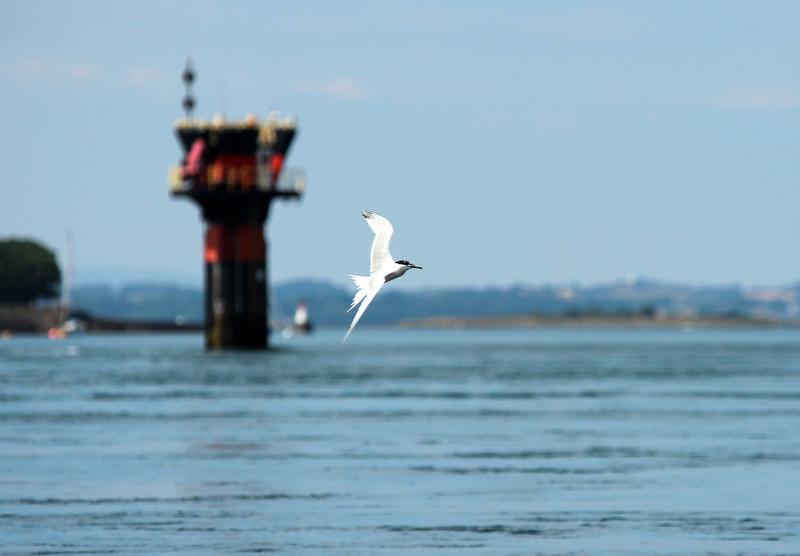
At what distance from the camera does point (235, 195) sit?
130000 millimetres

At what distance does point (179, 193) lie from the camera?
131m

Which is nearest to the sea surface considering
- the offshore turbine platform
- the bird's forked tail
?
the bird's forked tail

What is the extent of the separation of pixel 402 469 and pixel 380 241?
18.2m

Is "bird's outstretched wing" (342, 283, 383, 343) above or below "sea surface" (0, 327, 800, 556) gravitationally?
above

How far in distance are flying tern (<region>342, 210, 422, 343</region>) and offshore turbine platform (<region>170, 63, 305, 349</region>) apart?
104103mm

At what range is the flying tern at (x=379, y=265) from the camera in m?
25.7

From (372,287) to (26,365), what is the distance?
9902 cm

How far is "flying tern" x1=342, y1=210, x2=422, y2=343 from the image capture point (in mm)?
25688

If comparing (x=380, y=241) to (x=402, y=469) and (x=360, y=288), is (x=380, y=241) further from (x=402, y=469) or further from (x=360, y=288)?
(x=402, y=469)

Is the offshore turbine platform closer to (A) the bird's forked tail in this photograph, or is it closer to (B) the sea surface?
(B) the sea surface

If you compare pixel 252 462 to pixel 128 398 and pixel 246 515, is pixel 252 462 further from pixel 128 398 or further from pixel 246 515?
pixel 128 398

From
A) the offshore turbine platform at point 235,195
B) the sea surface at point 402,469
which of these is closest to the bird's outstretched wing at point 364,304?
the sea surface at point 402,469

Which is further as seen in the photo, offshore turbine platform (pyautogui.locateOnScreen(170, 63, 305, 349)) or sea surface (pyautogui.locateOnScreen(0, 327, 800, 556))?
offshore turbine platform (pyautogui.locateOnScreen(170, 63, 305, 349))

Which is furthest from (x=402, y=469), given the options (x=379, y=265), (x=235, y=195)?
(x=235, y=195)
